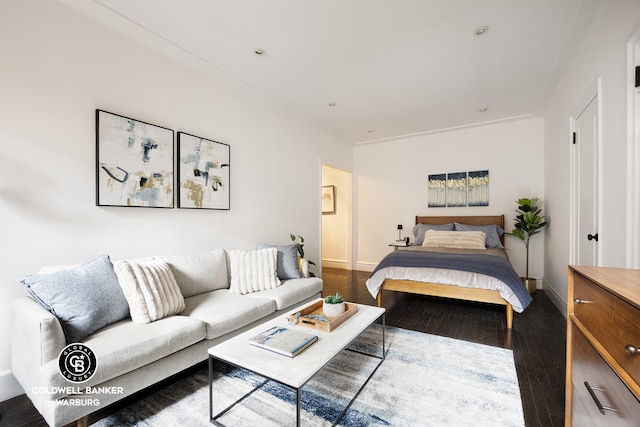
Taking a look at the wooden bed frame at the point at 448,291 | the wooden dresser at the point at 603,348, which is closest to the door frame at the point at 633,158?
the wooden dresser at the point at 603,348

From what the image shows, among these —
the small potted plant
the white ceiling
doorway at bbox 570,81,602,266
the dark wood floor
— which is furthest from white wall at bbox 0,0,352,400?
doorway at bbox 570,81,602,266

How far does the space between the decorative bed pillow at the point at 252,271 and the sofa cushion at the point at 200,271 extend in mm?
112

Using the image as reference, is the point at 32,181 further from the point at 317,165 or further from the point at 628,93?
the point at 628,93

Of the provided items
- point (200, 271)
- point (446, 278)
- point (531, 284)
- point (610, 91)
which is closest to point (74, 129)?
point (200, 271)

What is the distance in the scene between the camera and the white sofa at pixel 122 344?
138 cm

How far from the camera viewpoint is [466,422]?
5.22 ft

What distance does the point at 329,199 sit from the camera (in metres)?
6.55

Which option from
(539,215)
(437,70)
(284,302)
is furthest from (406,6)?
(539,215)

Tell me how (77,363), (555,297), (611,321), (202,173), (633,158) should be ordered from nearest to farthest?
(611,321) < (77,363) < (633,158) < (202,173) < (555,297)

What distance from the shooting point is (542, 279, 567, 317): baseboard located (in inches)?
129

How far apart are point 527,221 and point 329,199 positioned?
3.77 meters

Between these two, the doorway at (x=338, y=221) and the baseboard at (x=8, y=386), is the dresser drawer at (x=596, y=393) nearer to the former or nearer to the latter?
the baseboard at (x=8, y=386)

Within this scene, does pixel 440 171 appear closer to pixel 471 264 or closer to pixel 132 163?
pixel 471 264

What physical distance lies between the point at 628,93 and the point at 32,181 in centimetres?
401
